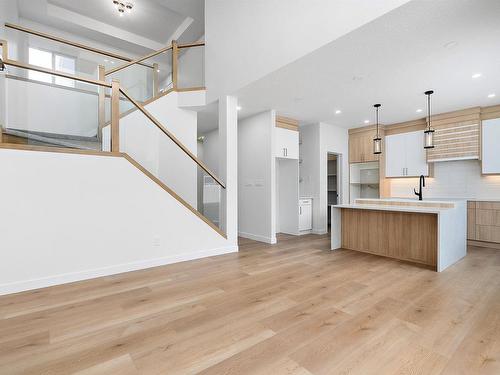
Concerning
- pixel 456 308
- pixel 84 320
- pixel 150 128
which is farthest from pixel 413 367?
pixel 150 128

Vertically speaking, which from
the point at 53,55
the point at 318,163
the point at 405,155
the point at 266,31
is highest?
the point at 53,55

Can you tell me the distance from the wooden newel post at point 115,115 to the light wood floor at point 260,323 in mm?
1763

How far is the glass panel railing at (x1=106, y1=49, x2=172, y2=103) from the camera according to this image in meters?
5.16

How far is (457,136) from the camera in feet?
18.1

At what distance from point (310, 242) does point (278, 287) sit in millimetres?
2640

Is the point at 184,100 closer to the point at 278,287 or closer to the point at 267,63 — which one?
the point at 267,63

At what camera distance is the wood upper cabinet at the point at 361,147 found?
680 centimetres

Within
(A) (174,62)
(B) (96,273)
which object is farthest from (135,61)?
(B) (96,273)

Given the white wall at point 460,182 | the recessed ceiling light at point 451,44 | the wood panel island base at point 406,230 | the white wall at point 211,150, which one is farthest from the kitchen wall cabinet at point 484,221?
the white wall at point 211,150

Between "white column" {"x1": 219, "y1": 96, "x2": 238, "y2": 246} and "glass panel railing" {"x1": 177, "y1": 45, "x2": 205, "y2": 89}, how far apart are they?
3.21 feet

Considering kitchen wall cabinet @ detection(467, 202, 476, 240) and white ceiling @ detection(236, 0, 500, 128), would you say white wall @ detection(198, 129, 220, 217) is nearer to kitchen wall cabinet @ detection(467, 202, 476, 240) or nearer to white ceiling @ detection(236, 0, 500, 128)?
white ceiling @ detection(236, 0, 500, 128)

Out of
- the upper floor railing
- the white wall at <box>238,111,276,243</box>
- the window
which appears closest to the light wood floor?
the upper floor railing

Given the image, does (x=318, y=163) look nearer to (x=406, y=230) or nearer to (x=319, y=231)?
(x=319, y=231)

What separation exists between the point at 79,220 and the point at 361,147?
21.8 feet
